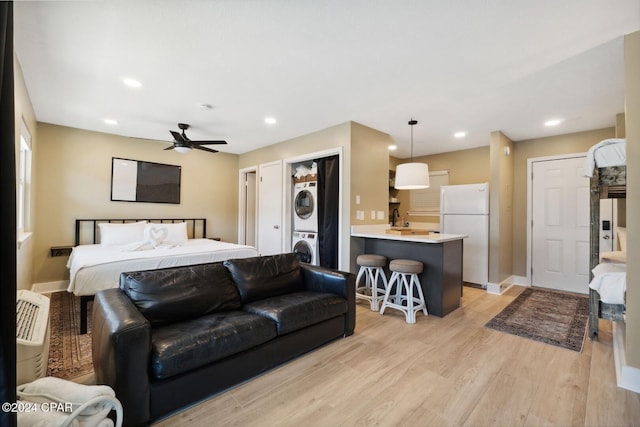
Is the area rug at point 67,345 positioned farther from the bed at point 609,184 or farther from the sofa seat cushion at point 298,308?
the bed at point 609,184

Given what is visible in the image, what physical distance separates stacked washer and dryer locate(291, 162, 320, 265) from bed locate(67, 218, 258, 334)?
37.4 inches

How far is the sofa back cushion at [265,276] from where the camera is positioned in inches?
101

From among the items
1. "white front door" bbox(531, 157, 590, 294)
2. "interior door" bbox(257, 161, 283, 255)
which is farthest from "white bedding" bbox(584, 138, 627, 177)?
"interior door" bbox(257, 161, 283, 255)

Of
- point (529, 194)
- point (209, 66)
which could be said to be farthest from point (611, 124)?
point (209, 66)

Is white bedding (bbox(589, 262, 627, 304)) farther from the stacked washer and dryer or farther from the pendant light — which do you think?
the stacked washer and dryer

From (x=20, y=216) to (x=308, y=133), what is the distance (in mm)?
3806

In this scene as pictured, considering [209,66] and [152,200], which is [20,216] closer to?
[152,200]

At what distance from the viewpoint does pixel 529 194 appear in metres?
4.74

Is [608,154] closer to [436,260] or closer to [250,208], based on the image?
[436,260]

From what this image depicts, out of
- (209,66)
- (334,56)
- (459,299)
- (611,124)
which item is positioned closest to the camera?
(334,56)

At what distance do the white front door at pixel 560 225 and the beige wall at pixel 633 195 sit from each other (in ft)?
9.32

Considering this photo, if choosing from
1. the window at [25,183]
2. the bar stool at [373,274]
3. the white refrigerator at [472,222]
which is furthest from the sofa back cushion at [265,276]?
the white refrigerator at [472,222]

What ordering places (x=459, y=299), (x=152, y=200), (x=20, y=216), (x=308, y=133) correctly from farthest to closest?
(x=152, y=200) → (x=308, y=133) → (x=459, y=299) → (x=20, y=216)

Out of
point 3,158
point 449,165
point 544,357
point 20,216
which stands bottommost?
point 544,357
